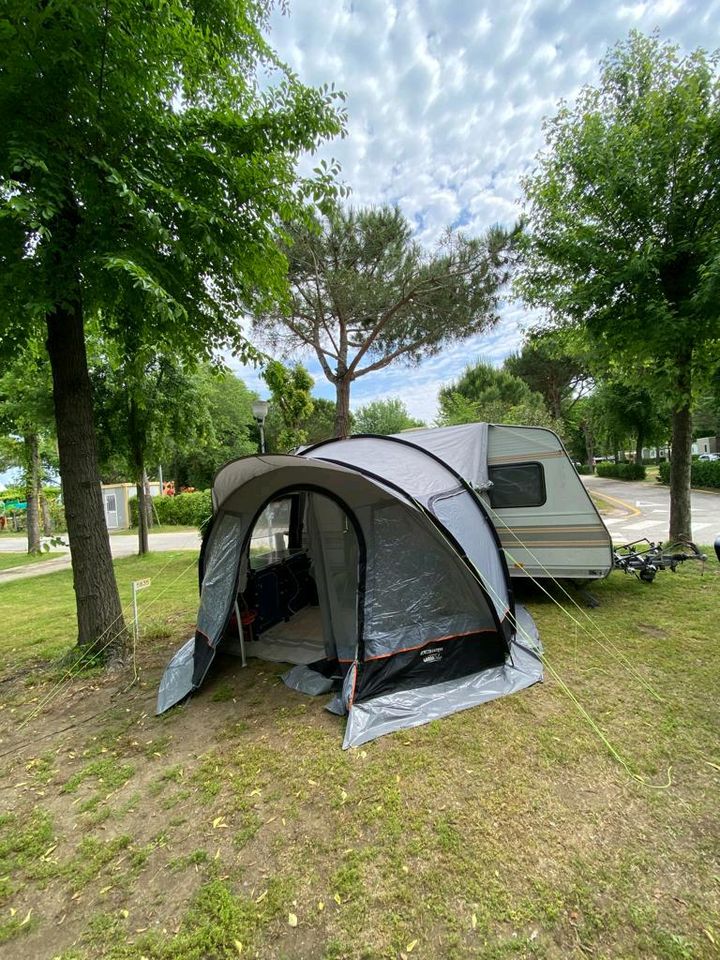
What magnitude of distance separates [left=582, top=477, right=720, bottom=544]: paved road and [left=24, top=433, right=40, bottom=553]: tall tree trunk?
12.5 m

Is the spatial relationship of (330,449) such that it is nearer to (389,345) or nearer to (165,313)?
(165,313)

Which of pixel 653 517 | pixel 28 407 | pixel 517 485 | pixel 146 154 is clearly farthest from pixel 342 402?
pixel 146 154

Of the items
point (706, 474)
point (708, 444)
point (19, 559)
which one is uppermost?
point (708, 444)

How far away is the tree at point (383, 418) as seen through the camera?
4106cm

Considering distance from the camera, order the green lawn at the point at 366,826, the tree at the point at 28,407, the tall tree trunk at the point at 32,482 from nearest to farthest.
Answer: the green lawn at the point at 366,826 → the tree at the point at 28,407 → the tall tree trunk at the point at 32,482

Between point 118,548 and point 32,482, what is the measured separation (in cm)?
520

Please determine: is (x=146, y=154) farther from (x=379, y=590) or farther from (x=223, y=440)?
(x=223, y=440)

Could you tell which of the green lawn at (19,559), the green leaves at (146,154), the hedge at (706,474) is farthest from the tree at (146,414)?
the hedge at (706,474)

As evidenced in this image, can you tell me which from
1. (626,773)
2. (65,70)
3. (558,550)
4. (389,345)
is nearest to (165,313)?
(65,70)

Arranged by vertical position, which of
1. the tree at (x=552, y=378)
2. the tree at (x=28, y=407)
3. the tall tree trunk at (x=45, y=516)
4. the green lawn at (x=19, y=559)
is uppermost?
the tree at (x=552, y=378)

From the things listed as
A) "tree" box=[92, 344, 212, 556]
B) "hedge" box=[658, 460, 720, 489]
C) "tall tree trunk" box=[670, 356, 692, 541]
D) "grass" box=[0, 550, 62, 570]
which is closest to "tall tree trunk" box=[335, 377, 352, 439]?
"tree" box=[92, 344, 212, 556]

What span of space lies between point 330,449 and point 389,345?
31.1ft

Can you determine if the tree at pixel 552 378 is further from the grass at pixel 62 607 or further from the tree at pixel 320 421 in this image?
the grass at pixel 62 607

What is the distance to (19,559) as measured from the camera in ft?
44.0
